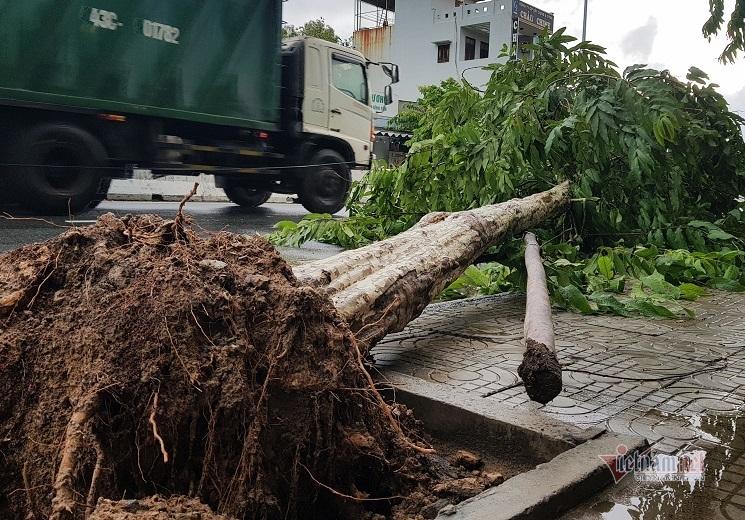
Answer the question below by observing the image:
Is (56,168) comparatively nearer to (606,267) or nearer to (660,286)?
(606,267)

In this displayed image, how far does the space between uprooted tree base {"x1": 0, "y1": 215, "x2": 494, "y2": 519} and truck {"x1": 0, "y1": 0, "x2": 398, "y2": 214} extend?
9232 mm

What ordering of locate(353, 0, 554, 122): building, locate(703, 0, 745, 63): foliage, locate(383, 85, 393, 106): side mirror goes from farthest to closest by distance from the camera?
locate(353, 0, 554, 122): building, locate(383, 85, 393, 106): side mirror, locate(703, 0, 745, 63): foliage

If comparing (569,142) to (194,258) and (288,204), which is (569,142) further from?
(288,204)

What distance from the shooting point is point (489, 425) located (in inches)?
115

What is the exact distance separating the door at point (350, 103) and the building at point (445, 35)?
684 inches

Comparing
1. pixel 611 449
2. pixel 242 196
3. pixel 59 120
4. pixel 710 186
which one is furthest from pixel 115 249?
pixel 242 196

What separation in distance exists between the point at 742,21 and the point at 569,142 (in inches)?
122

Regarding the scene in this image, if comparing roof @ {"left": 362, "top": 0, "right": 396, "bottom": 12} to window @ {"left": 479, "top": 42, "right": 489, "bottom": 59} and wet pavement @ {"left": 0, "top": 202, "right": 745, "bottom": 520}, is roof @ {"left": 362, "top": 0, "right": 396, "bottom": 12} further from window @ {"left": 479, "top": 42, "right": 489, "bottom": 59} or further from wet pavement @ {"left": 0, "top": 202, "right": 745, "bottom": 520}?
wet pavement @ {"left": 0, "top": 202, "right": 745, "bottom": 520}

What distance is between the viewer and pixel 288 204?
60.4ft

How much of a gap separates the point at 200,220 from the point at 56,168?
95.0 inches

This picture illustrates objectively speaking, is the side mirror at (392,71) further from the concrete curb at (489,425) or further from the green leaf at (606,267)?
the concrete curb at (489,425)

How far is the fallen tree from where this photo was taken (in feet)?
6.75

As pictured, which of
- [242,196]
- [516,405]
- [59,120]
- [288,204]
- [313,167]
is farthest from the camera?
[288,204]

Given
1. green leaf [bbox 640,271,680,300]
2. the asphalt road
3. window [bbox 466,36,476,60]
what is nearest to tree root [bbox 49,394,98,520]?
the asphalt road
